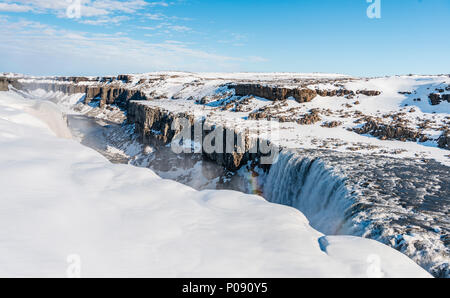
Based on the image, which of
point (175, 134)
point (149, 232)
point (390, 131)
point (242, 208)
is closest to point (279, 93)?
point (175, 134)

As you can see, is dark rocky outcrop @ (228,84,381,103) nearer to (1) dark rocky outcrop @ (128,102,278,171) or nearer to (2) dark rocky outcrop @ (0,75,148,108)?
(1) dark rocky outcrop @ (128,102,278,171)

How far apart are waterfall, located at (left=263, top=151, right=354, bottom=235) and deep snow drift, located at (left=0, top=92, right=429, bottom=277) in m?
7.33

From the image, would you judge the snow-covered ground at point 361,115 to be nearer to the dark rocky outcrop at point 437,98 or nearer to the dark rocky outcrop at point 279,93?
the dark rocky outcrop at point 437,98

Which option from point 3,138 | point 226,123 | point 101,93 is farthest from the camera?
point 101,93

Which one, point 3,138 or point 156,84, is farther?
point 156,84

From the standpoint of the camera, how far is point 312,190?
1786cm

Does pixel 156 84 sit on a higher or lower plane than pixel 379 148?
higher

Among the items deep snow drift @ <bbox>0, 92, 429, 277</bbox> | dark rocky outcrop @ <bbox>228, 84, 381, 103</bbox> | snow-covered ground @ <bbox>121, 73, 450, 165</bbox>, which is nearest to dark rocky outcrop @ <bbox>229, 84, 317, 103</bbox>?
dark rocky outcrop @ <bbox>228, 84, 381, 103</bbox>

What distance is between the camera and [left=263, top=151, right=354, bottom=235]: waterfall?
13.5 metres

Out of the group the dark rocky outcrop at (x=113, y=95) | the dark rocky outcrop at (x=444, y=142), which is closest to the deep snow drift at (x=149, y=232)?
the dark rocky outcrop at (x=444, y=142)

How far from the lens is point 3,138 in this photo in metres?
8.55
